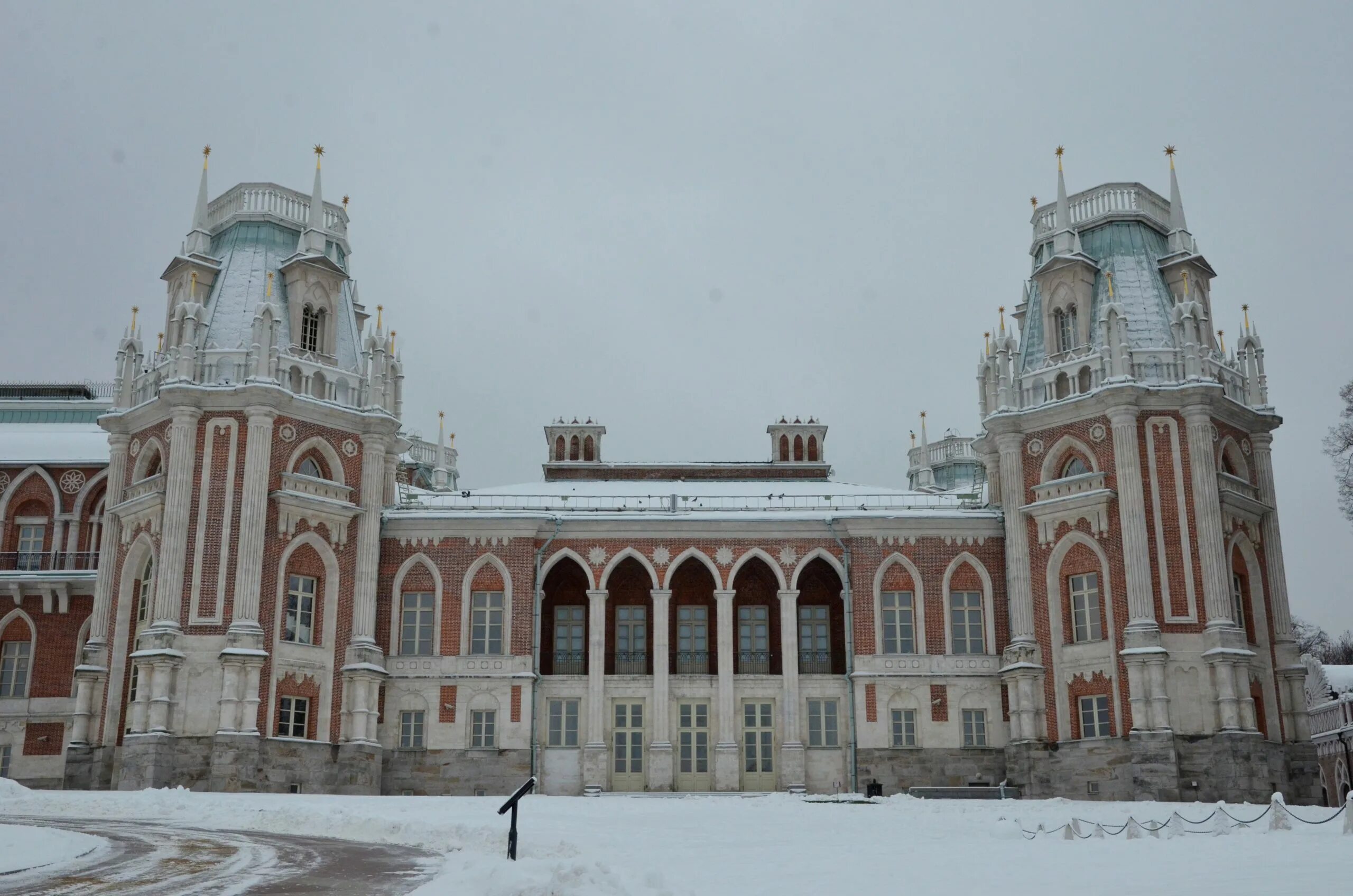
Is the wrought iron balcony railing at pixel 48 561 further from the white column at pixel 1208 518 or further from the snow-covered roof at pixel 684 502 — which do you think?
the white column at pixel 1208 518

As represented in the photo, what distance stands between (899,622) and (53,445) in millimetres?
31357

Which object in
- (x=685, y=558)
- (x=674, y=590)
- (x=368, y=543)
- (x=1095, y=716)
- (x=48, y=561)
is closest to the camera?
(x=1095, y=716)

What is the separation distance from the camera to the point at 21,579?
46.7 metres

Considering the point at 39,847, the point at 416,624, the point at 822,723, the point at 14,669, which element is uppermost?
the point at 416,624

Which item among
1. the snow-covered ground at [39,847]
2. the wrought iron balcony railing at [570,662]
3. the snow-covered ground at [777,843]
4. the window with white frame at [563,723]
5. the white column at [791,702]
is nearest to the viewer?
the snow-covered ground at [777,843]

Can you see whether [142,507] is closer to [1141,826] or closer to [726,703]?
[726,703]

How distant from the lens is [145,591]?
4062 centimetres

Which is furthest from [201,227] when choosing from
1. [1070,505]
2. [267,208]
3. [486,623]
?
[1070,505]

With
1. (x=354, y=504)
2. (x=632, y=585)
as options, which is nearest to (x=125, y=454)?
(x=354, y=504)

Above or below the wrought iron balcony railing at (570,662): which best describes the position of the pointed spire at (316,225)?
above

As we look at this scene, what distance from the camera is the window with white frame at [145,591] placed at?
39.9m

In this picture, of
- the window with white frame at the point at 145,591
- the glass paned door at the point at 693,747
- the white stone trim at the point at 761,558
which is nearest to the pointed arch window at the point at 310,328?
the window with white frame at the point at 145,591

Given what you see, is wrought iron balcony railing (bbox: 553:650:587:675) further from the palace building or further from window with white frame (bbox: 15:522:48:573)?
window with white frame (bbox: 15:522:48:573)

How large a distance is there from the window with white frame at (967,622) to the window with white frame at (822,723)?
4.28m
